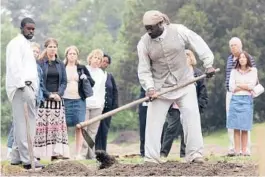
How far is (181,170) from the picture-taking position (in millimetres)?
11023

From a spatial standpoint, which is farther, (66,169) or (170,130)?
(170,130)

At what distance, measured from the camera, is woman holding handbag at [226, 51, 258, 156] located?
15.8 metres

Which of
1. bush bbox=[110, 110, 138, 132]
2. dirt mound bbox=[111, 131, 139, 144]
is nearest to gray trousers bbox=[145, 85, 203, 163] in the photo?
dirt mound bbox=[111, 131, 139, 144]

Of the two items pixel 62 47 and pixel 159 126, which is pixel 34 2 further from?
pixel 159 126

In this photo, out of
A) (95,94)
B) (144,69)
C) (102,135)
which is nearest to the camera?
(144,69)

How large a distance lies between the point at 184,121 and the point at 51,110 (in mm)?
2746

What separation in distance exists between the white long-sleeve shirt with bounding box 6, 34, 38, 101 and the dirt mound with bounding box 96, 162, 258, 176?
170 centimetres

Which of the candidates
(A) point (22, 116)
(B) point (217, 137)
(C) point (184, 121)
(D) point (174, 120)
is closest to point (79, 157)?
(D) point (174, 120)

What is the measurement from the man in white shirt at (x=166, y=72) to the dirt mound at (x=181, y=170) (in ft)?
2.07

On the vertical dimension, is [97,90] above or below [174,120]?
above

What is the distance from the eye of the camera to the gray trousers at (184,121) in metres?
12.3

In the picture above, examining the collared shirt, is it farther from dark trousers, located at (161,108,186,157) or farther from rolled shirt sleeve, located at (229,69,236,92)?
rolled shirt sleeve, located at (229,69,236,92)

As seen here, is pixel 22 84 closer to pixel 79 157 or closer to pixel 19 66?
pixel 19 66

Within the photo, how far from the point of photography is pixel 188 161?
40.6 feet
